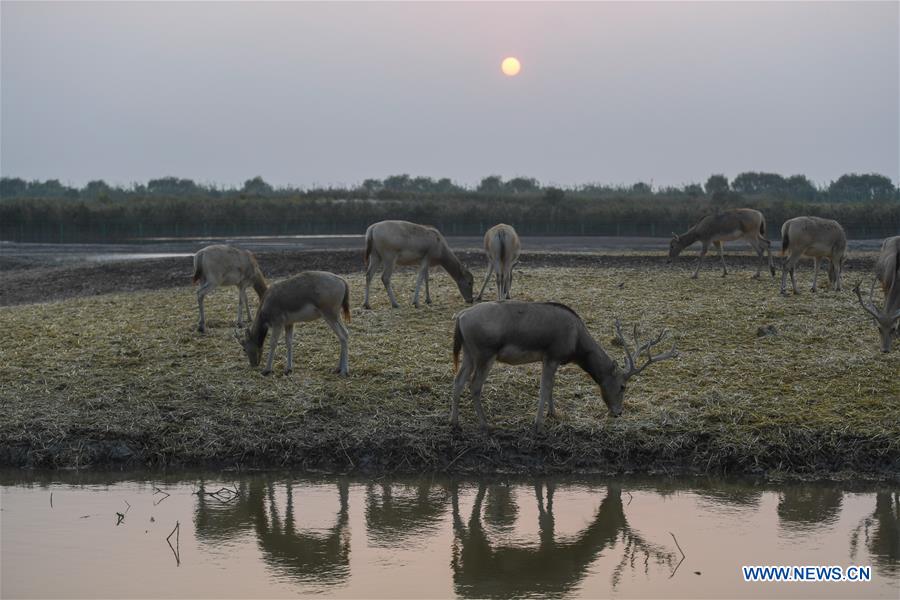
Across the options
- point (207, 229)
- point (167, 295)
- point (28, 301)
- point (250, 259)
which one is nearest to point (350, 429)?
point (250, 259)

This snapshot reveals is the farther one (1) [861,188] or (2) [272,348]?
(1) [861,188]

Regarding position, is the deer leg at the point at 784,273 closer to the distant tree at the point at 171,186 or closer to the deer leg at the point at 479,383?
the deer leg at the point at 479,383

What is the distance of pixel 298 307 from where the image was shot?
14.5 m

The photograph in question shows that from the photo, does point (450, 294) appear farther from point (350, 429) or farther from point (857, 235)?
point (857, 235)

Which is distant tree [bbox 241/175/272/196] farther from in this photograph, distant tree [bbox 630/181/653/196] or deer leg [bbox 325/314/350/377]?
deer leg [bbox 325/314/350/377]

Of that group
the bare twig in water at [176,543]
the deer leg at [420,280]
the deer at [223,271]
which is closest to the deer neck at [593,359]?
the bare twig in water at [176,543]

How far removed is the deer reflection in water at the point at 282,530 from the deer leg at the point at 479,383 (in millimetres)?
1848

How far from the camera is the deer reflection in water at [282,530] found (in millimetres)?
8914

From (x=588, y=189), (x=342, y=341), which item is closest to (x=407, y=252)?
(x=342, y=341)

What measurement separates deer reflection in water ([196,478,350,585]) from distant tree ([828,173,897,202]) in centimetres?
9794

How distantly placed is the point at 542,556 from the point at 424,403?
14.8 ft

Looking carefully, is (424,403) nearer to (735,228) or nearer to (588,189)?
(735,228)

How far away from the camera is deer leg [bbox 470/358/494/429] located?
12.2m

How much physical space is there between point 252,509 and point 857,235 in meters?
47.4
